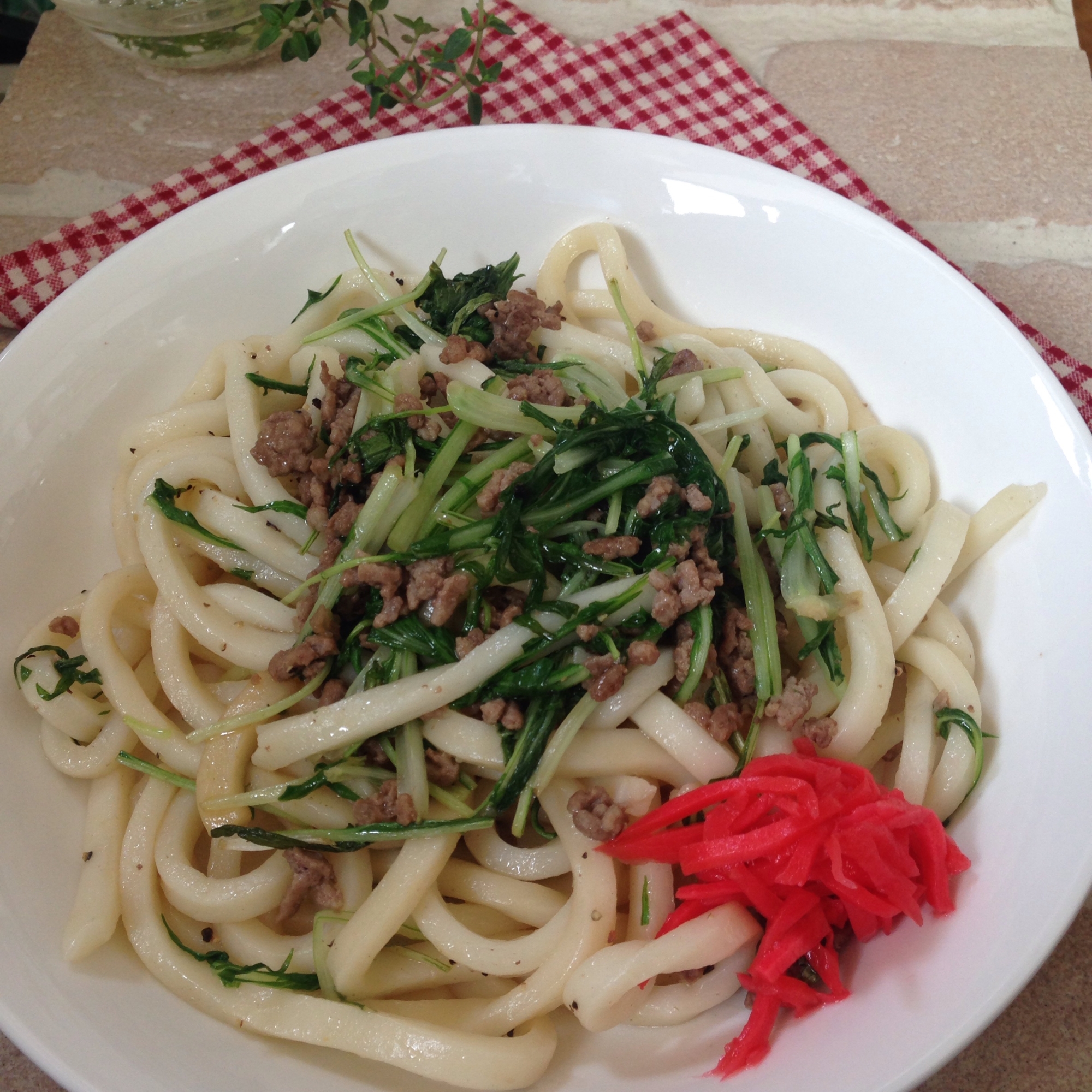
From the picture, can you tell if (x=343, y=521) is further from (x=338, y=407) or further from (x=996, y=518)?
(x=996, y=518)

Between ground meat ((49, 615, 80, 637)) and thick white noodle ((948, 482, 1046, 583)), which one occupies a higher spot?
ground meat ((49, 615, 80, 637))

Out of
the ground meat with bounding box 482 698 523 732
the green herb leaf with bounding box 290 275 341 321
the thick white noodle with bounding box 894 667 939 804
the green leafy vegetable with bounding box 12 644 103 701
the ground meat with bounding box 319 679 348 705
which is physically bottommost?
the thick white noodle with bounding box 894 667 939 804

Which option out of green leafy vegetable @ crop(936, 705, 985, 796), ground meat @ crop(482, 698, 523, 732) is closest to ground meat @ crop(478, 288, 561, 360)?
ground meat @ crop(482, 698, 523, 732)

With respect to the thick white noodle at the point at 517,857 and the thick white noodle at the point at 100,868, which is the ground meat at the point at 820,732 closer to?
the thick white noodle at the point at 517,857

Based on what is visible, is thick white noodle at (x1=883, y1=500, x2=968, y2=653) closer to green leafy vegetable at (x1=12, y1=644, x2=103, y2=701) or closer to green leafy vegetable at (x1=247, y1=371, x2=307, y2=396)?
green leafy vegetable at (x1=247, y1=371, x2=307, y2=396)

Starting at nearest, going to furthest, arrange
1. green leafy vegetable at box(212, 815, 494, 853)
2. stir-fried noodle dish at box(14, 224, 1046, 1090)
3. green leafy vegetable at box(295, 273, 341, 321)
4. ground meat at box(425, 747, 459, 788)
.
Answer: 1. stir-fried noodle dish at box(14, 224, 1046, 1090)
2. green leafy vegetable at box(212, 815, 494, 853)
3. ground meat at box(425, 747, 459, 788)
4. green leafy vegetable at box(295, 273, 341, 321)

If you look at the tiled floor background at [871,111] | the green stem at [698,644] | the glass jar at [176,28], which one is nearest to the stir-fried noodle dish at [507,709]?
the green stem at [698,644]

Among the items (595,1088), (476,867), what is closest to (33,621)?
(476,867)
